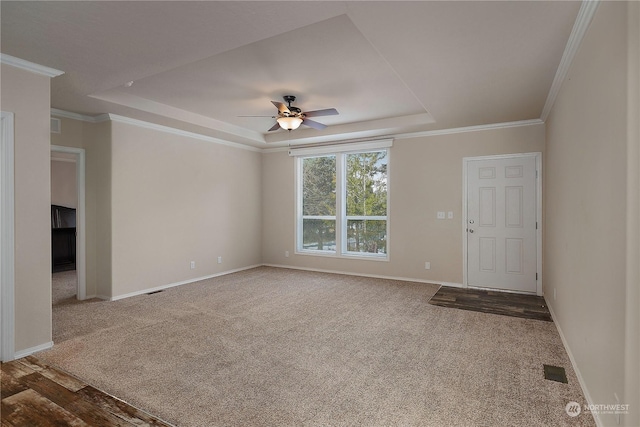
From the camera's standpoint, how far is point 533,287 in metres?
4.91

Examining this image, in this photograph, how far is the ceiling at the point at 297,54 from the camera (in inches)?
85.3

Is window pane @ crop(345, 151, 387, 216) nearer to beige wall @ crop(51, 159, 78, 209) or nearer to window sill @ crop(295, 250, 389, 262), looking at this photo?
window sill @ crop(295, 250, 389, 262)

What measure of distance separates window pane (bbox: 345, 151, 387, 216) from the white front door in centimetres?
143

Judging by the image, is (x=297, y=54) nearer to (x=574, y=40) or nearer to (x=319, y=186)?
(x=574, y=40)

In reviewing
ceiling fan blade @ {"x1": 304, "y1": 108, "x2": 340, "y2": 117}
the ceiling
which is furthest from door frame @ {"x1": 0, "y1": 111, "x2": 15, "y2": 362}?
ceiling fan blade @ {"x1": 304, "y1": 108, "x2": 340, "y2": 117}

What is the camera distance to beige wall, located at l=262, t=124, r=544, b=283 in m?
5.12

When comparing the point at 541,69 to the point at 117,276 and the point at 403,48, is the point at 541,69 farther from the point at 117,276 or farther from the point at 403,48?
the point at 117,276

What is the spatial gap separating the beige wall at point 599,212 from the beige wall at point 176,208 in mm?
5113

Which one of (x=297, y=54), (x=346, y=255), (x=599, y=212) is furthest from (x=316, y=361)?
(x=346, y=255)

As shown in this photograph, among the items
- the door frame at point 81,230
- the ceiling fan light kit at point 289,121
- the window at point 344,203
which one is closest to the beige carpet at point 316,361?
the door frame at point 81,230

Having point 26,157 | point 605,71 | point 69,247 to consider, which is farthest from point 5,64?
point 69,247

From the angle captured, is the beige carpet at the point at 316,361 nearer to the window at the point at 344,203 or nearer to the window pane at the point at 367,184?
the window at the point at 344,203

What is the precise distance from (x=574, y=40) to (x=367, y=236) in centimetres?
430

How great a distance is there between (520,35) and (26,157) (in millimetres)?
4113
